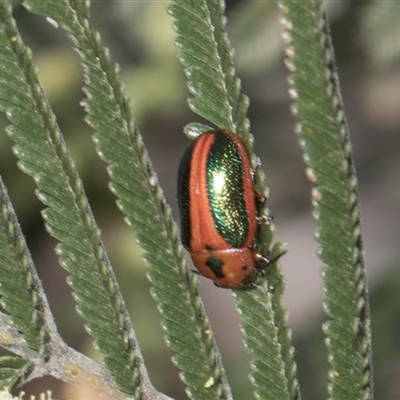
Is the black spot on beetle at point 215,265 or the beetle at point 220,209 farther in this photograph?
the black spot on beetle at point 215,265

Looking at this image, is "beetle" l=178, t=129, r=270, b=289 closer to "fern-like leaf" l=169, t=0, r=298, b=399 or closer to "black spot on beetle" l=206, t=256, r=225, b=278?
"black spot on beetle" l=206, t=256, r=225, b=278

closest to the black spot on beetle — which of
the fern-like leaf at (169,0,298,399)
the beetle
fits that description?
the beetle

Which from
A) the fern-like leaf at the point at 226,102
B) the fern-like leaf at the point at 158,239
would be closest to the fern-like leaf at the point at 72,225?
the fern-like leaf at the point at 158,239

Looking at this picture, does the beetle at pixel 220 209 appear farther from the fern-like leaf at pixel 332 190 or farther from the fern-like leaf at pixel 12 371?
the fern-like leaf at pixel 12 371

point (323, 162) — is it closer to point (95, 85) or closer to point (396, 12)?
point (95, 85)

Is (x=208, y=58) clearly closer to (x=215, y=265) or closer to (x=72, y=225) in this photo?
(x=72, y=225)

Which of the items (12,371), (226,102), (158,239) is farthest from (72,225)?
(226,102)

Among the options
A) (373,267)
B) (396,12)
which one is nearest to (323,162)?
(396,12)
